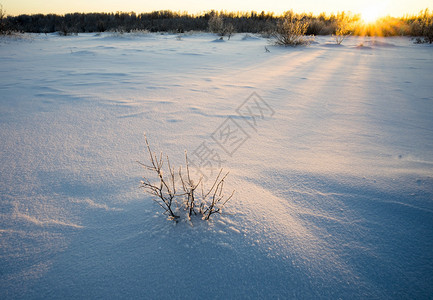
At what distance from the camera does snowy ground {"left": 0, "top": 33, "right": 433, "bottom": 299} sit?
0.79 m

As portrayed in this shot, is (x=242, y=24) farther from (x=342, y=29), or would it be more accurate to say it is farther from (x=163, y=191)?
(x=163, y=191)

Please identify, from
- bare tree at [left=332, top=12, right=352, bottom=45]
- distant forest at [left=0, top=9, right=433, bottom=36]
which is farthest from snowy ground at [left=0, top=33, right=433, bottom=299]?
distant forest at [left=0, top=9, right=433, bottom=36]

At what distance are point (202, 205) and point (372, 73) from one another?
4.68 metres

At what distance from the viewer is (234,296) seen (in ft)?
2.47

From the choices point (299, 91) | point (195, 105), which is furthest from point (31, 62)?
point (299, 91)

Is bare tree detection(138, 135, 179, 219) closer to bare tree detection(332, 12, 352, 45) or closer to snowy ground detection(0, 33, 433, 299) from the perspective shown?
snowy ground detection(0, 33, 433, 299)

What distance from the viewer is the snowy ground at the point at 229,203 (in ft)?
2.60

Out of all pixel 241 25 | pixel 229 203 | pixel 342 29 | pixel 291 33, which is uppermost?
pixel 241 25

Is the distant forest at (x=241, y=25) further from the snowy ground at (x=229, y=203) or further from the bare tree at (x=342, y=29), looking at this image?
the snowy ground at (x=229, y=203)

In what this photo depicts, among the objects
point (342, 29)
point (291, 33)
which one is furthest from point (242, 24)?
point (291, 33)

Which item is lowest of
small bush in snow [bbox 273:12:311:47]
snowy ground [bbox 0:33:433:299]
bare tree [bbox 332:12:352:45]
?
snowy ground [bbox 0:33:433:299]

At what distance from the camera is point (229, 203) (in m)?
1.12

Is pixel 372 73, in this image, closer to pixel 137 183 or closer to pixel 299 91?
pixel 299 91

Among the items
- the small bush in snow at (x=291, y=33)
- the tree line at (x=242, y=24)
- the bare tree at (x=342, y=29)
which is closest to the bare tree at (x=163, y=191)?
the small bush in snow at (x=291, y=33)
